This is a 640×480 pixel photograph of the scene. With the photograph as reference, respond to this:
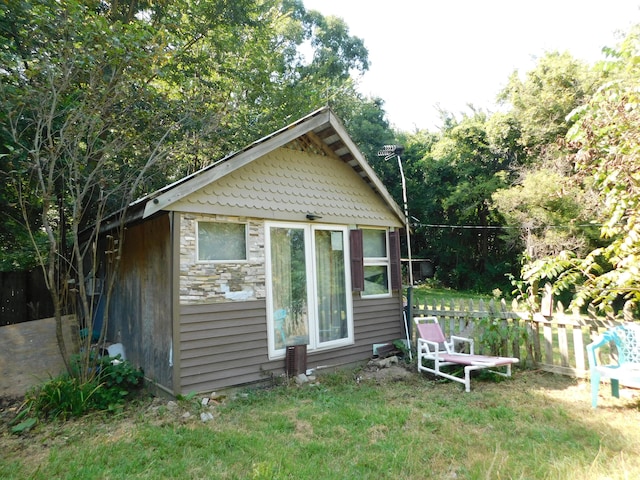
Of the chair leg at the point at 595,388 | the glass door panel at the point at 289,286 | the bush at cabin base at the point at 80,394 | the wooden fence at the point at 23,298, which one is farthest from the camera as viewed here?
the wooden fence at the point at 23,298

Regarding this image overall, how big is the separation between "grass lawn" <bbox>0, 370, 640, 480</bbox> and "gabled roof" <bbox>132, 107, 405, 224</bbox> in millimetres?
2525

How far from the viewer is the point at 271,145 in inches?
226

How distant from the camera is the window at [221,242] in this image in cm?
530

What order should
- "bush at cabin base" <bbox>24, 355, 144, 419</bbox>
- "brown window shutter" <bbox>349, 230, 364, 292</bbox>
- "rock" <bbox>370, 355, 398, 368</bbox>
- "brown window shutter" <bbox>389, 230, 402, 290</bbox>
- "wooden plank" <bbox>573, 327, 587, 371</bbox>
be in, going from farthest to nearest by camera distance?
"brown window shutter" <bbox>389, 230, 402, 290</bbox> < "brown window shutter" <bbox>349, 230, 364, 292</bbox> < "rock" <bbox>370, 355, 398, 368</bbox> < "wooden plank" <bbox>573, 327, 587, 371</bbox> < "bush at cabin base" <bbox>24, 355, 144, 419</bbox>

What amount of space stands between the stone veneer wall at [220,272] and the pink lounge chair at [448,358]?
275 cm

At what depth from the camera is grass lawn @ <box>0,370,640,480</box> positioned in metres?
3.20

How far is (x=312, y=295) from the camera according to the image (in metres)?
6.26

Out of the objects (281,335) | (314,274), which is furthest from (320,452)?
(314,274)

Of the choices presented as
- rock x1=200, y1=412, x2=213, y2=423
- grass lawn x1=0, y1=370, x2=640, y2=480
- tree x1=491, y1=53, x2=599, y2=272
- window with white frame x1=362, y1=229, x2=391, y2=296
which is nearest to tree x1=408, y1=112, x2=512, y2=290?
tree x1=491, y1=53, x2=599, y2=272

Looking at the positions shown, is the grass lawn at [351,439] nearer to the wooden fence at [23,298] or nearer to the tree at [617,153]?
the tree at [617,153]

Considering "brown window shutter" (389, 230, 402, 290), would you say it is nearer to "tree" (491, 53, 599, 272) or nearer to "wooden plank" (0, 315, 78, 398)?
"wooden plank" (0, 315, 78, 398)

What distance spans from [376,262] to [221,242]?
10.3 feet

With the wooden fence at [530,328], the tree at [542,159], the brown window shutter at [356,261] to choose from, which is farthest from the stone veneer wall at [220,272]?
the tree at [542,159]

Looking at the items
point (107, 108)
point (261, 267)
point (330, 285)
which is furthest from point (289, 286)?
point (107, 108)
